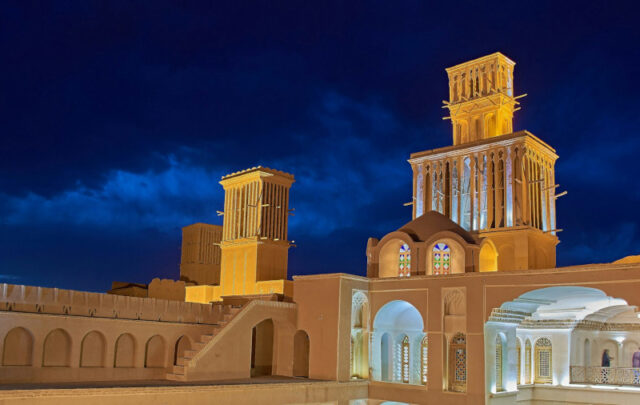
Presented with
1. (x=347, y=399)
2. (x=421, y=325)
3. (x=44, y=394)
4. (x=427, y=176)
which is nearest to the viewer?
(x=44, y=394)

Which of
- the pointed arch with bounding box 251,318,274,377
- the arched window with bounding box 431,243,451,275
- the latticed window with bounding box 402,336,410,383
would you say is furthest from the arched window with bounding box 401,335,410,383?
the pointed arch with bounding box 251,318,274,377

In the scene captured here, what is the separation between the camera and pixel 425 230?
2681 centimetres

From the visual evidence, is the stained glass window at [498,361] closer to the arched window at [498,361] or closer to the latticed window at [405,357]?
the arched window at [498,361]

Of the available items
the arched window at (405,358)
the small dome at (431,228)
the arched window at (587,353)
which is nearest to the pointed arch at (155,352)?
the arched window at (405,358)

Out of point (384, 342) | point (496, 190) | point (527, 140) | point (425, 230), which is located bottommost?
point (384, 342)

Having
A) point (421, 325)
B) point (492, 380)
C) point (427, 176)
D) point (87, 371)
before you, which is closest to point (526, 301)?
point (492, 380)

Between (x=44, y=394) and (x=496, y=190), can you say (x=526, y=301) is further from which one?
(x=44, y=394)

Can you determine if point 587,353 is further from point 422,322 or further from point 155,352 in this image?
point 155,352

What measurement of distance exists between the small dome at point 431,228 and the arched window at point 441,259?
60 centimetres

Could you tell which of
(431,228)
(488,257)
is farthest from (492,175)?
(431,228)

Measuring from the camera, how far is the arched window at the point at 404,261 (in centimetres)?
2645

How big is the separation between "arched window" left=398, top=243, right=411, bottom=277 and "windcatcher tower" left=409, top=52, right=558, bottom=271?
3152 millimetres

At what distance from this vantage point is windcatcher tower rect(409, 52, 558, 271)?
1175 inches

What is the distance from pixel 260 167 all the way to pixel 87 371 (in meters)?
16.5
